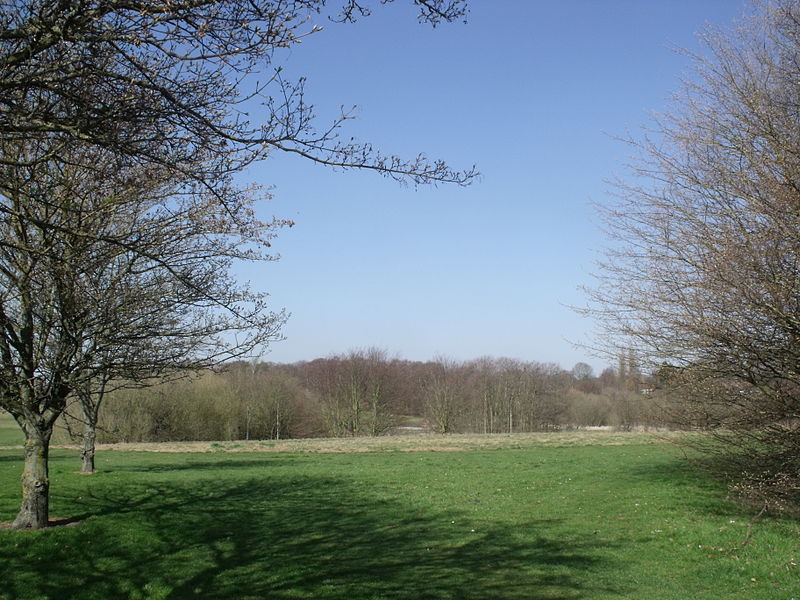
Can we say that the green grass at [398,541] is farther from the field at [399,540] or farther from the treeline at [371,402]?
the treeline at [371,402]

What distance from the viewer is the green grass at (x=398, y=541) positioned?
25.0 ft

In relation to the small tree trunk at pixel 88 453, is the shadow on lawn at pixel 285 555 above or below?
below

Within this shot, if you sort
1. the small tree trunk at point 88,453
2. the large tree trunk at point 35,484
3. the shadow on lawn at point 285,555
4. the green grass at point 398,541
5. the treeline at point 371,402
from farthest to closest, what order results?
1. the treeline at point 371,402
2. the small tree trunk at point 88,453
3. the large tree trunk at point 35,484
4. the green grass at point 398,541
5. the shadow on lawn at point 285,555

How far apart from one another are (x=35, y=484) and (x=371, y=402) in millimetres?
41903

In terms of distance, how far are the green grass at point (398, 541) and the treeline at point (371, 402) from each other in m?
26.5

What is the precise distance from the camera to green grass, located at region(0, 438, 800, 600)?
300 inches

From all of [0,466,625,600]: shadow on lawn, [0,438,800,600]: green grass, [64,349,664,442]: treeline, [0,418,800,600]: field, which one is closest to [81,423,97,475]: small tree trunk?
[0,438,800,600]: green grass

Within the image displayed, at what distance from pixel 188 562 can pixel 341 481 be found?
914 centimetres

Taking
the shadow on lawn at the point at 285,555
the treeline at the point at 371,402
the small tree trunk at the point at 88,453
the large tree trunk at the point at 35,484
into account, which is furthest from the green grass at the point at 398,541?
the treeline at the point at 371,402

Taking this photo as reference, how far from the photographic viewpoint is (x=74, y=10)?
140 inches

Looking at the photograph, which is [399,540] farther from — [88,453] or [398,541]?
[88,453]

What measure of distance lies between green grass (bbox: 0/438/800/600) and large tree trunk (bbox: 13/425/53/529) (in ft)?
1.27

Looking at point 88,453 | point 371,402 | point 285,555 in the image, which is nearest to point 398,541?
point 285,555

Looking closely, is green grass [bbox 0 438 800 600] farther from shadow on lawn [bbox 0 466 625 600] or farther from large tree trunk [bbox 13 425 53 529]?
large tree trunk [bbox 13 425 53 529]
